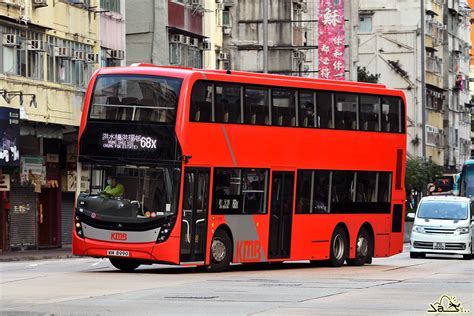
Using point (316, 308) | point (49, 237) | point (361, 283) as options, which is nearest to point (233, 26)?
point (49, 237)

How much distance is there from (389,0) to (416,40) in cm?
363

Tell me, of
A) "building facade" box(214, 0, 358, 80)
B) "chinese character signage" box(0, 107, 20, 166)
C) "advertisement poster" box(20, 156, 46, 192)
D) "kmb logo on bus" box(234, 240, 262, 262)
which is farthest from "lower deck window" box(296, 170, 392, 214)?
"building facade" box(214, 0, 358, 80)

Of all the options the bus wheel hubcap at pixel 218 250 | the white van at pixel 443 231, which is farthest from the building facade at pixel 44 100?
the bus wheel hubcap at pixel 218 250

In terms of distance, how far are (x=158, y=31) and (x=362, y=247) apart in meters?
23.9

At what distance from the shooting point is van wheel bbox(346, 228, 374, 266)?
35.3 m

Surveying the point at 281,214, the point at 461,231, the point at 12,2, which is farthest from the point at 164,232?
the point at 12,2

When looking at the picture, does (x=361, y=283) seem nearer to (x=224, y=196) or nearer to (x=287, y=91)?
(x=224, y=196)

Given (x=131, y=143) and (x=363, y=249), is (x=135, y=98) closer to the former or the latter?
(x=131, y=143)

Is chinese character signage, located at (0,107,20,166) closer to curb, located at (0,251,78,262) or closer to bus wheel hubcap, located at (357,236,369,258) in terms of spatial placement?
curb, located at (0,251,78,262)

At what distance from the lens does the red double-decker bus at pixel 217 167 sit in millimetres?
Result: 28344

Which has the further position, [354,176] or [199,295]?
[354,176]

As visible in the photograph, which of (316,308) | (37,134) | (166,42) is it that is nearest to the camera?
(316,308)

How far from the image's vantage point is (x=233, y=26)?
70.2m

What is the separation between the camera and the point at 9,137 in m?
45.7
